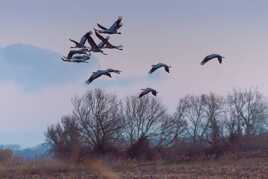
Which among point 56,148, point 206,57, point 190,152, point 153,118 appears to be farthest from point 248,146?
point 206,57

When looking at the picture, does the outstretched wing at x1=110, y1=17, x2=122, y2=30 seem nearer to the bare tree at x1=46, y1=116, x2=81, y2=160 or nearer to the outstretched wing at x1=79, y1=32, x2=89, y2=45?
the outstretched wing at x1=79, y1=32, x2=89, y2=45

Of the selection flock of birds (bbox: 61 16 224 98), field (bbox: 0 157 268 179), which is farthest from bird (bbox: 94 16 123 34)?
field (bbox: 0 157 268 179)

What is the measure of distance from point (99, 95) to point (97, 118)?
3.29 meters

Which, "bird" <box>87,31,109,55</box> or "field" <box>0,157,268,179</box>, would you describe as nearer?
"bird" <box>87,31,109,55</box>

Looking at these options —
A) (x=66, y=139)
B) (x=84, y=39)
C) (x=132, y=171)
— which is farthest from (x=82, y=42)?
(x=66, y=139)

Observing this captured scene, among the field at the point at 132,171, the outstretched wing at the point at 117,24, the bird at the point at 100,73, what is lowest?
the field at the point at 132,171

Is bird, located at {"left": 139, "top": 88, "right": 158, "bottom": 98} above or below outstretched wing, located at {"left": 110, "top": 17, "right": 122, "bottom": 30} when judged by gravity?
below

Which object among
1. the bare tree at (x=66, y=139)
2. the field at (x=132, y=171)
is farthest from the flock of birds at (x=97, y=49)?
the bare tree at (x=66, y=139)

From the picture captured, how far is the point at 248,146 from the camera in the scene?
52250mm

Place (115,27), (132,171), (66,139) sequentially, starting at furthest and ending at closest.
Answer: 1. (66,139)
2. (132,171)
3. (115,27)

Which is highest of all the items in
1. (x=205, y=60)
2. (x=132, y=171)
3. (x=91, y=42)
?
(x=91, y=42)

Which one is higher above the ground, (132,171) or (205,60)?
(205,60)

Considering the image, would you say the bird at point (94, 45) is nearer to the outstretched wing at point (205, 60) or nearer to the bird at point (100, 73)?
the bird at point (100, 73)

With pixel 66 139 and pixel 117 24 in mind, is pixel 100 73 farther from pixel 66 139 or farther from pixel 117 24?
pixel 66 139
